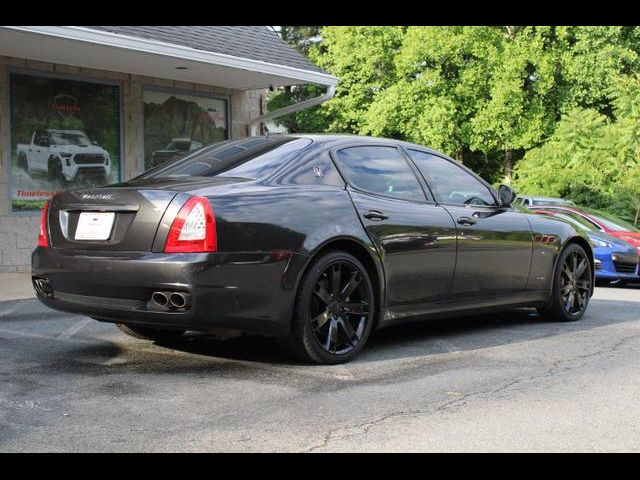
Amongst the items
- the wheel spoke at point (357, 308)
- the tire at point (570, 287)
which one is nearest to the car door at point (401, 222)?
the wheel spoke at point (357, 308)

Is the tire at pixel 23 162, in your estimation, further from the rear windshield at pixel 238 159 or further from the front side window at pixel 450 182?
the front side window at pixel 450 182

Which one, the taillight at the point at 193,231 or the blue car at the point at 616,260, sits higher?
the taillight at the point at 193,231

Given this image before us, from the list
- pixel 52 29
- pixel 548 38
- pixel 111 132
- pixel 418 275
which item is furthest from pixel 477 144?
pixel 418 275

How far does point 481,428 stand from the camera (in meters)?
3.88

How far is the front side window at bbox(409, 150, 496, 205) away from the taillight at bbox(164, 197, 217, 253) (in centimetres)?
217

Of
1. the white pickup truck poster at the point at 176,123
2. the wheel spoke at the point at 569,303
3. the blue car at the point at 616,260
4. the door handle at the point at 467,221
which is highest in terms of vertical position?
the white pickup truck poster at the point at 176,123

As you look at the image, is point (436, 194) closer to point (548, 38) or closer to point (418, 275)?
point (418, 275)

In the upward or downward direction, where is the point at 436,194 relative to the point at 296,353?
upward

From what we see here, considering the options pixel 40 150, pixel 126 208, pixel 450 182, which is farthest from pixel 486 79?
pixel 126 208

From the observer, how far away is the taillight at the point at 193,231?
4.71 meters

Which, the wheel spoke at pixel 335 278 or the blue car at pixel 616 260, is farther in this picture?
the blue car at pixel 616 260

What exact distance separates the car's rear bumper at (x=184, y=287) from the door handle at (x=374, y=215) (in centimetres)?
73

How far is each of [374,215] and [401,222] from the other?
257mm
